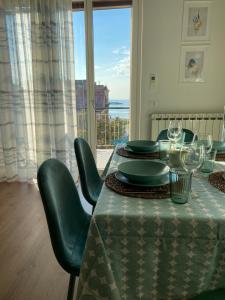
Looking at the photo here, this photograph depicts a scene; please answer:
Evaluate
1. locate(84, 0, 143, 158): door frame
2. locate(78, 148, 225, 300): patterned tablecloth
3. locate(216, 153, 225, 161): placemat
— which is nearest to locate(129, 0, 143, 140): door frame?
locate(84, 0, 143, 158): door frame

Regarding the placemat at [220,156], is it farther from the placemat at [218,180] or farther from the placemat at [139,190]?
the placemat at [139,190]

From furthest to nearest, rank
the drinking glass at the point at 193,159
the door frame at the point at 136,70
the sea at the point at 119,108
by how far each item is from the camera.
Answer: the sea at the point at 119,108
the door frame at the point at 136,70
the drinking glass at the point at 193,159

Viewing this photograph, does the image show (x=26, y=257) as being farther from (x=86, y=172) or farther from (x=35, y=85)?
(x=35, y=85)

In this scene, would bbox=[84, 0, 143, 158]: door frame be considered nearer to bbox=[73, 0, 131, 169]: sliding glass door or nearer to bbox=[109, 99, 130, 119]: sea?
bbox=[73, 0, 131, 169]: sliding glass door

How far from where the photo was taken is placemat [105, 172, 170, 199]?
3.22 ft

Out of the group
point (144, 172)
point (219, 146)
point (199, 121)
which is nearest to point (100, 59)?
point (199, 121)

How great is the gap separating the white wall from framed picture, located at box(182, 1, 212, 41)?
6cm

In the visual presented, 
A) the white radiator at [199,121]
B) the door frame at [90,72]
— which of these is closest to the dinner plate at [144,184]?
the white radiator at [199,121]

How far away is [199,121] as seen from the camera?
2938 mm

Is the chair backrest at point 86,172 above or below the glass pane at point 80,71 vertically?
below

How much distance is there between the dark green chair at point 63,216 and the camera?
99cm

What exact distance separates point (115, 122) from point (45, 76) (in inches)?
53.3

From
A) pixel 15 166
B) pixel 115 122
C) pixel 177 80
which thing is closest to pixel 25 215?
pixel 15 166

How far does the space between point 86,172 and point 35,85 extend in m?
1.74
